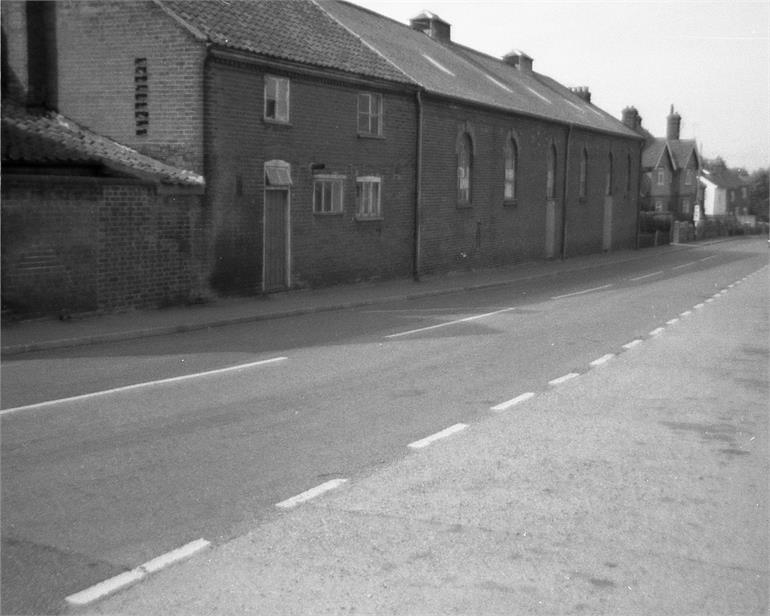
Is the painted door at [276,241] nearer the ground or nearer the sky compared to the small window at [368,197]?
nearer the ground

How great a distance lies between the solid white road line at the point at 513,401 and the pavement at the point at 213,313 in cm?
729

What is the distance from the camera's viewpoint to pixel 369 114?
1048 inches

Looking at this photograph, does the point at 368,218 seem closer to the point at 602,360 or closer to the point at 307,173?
the point at 307,173

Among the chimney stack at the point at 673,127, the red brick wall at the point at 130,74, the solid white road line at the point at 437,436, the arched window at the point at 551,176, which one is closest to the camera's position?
the solid white road line at the point at 437,436

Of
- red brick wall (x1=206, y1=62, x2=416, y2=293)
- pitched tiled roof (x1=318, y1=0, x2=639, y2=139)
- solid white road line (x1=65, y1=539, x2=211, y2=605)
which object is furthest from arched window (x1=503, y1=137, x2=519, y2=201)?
solid white road line (x1=65, y1=539, x2=211, y2=605)

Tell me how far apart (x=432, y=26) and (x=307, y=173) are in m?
21.1

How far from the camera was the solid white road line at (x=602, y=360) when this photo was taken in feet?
42.8

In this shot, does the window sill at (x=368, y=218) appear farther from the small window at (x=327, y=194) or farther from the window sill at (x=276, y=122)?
the window sill at (x=276, y=122)

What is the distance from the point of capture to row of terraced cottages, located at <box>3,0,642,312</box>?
67.9 feet

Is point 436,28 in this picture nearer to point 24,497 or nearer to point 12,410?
point 12,410

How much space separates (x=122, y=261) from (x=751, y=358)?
36.5 ft

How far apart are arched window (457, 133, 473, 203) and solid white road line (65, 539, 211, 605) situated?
27548 millimetres

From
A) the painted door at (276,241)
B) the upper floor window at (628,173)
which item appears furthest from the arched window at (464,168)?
the upper floor window at (628,173)

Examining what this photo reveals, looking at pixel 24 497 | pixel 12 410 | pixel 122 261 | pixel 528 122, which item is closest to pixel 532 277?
pixel 528 122
